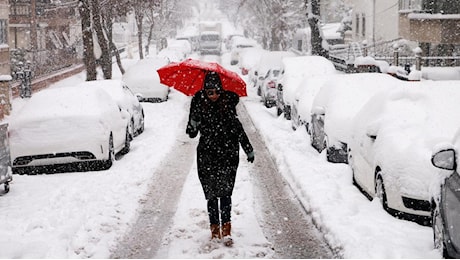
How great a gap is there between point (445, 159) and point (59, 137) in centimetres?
742

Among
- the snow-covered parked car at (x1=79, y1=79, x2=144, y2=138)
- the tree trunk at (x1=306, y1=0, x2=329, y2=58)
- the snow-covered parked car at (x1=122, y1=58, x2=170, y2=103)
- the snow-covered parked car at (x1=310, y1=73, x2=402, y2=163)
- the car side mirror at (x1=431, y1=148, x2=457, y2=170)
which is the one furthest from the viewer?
the tree trunk at (x1=306, y1=0, x2=329, y2=58)

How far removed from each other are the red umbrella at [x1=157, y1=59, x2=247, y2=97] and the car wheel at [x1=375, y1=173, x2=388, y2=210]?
215 centimetres

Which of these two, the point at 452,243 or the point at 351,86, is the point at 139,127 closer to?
the point at 351,86

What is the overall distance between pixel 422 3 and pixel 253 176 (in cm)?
1992

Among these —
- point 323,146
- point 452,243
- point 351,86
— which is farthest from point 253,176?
point 452,243

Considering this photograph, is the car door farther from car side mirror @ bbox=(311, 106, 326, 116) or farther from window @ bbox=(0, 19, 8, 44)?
window @ bbox=(0, 19, 8, 44)

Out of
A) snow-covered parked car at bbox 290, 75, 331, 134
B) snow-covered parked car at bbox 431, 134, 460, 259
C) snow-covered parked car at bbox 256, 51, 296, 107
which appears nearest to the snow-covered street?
snow-covered parked car at bbox 431, 134, 460, 259

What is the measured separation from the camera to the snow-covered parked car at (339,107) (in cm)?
1145

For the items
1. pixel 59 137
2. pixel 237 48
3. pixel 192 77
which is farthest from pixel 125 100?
pixel 237 48

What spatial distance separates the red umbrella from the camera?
7.07m

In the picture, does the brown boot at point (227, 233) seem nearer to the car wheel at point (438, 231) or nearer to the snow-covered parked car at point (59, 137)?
the car wheel at point (438, 231)

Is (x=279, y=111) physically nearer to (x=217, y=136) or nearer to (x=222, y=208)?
(x=222, y=208)

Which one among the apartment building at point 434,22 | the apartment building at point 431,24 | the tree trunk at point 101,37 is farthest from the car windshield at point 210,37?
the tree trunk at point 101,37

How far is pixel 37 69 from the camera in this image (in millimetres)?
29594
